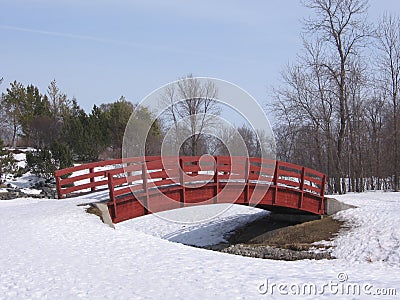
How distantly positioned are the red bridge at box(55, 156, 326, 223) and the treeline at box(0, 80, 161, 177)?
19.7 m

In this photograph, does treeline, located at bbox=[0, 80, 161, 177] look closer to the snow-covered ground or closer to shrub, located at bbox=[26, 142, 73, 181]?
shrub, located at bbox=[26, 142, 73, 181]

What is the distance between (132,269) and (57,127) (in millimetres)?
48453

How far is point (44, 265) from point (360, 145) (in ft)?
121

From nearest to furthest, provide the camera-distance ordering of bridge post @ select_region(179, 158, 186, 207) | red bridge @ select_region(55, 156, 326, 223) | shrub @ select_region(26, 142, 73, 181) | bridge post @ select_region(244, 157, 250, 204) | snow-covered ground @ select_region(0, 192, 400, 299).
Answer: snow-covered ground @ select_region(0, 192, 400, 299) < red bridge @ select_region(55, 156, 326, 223) < bridge post @ select_region(179, 158, 186, 207) < bridge post @ select_region(244, 157, 250, 204) < shrub @ select_region(26, 142, 73, 181)

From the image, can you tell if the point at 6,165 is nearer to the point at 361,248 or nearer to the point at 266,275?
the point at 361,248

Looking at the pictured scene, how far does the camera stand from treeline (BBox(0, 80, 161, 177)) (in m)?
38.1

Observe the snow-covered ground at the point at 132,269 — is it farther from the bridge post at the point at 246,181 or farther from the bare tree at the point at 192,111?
the bare tree at the point at 192,111

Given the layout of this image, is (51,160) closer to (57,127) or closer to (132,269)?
(57,127)

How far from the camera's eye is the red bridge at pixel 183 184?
47.6 ft

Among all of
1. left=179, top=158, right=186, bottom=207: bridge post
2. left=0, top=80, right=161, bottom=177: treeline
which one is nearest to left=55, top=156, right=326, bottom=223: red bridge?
left=179, top=158, right=186, bottom=207: bridge post

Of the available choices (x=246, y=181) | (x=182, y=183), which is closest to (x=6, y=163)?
(x=182, y=183)

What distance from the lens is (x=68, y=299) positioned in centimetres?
705

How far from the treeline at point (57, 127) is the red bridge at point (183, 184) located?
1971 centimetres

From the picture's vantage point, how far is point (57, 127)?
54438 millimetres
